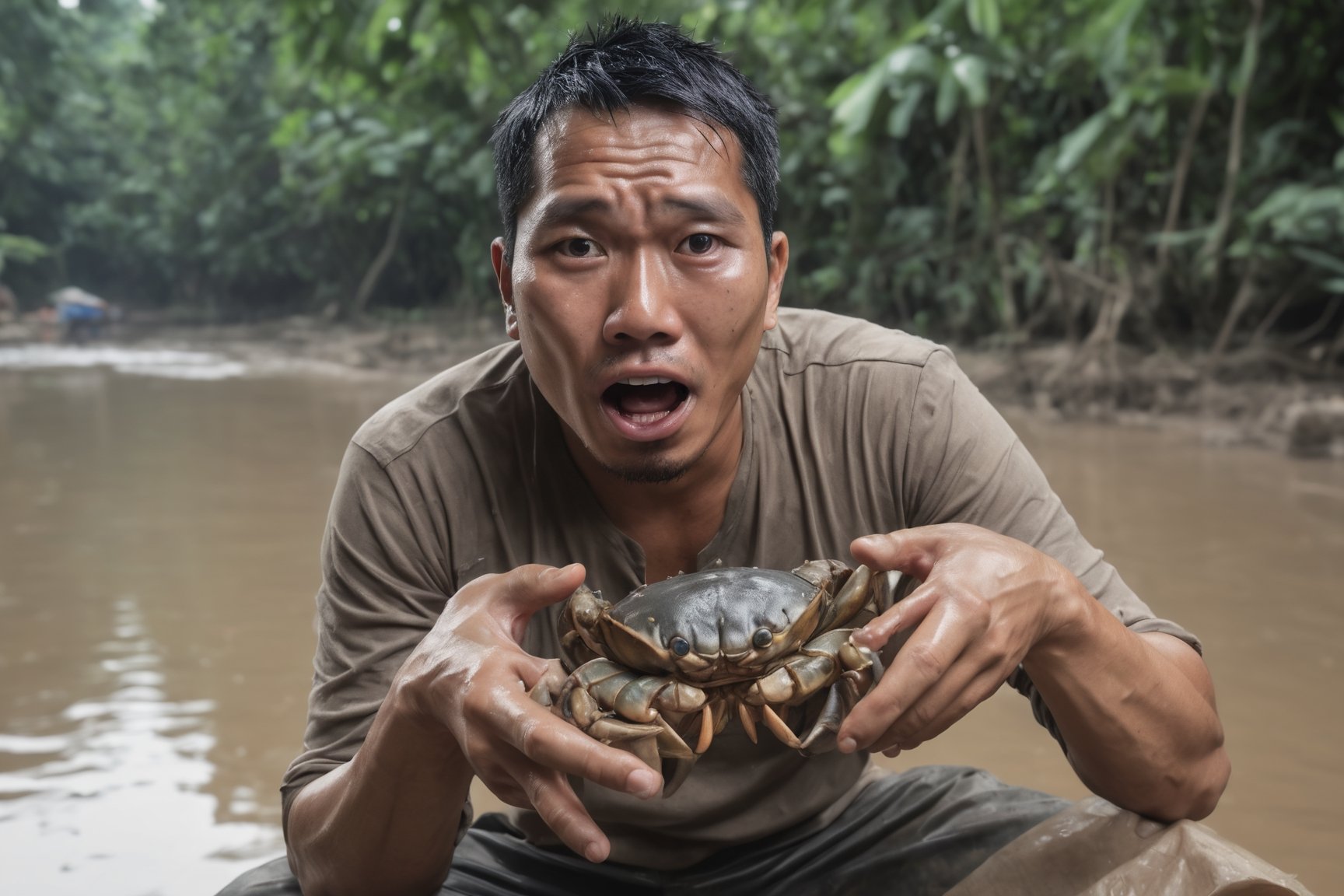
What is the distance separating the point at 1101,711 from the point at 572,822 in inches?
28.5

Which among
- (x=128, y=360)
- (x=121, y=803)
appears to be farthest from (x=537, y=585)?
(x=128, y=360)

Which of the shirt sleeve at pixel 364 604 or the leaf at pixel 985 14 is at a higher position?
the leaf at pixel 985 14

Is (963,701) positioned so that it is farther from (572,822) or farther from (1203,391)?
(1203,391)

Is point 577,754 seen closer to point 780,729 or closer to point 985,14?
point 780,729

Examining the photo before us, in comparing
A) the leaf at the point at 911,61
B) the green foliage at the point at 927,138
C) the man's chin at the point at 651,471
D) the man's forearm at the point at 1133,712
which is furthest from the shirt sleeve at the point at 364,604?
the leaf at the point at 911,61

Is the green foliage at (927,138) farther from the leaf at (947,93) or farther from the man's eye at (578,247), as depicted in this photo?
the man's eye at (578,247)

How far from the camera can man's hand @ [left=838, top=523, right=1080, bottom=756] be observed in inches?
53.4

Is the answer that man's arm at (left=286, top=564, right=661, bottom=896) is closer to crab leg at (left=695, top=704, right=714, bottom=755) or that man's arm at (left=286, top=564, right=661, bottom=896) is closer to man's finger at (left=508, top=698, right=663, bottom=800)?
man's finger at (left=508, top=698, right=663, bottom=800)

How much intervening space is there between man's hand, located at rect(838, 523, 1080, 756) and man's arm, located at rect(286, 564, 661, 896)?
278 mm

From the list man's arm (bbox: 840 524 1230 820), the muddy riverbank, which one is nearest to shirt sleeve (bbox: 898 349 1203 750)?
man's arm (bbox: 840 524 1230 820)

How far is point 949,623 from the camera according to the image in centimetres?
138

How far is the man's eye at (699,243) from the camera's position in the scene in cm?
176

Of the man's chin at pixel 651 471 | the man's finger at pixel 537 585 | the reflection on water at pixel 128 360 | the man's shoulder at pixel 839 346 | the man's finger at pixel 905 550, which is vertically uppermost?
the man's shoulder at pixel 839 346

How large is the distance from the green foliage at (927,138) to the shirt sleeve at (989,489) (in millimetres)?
1680
